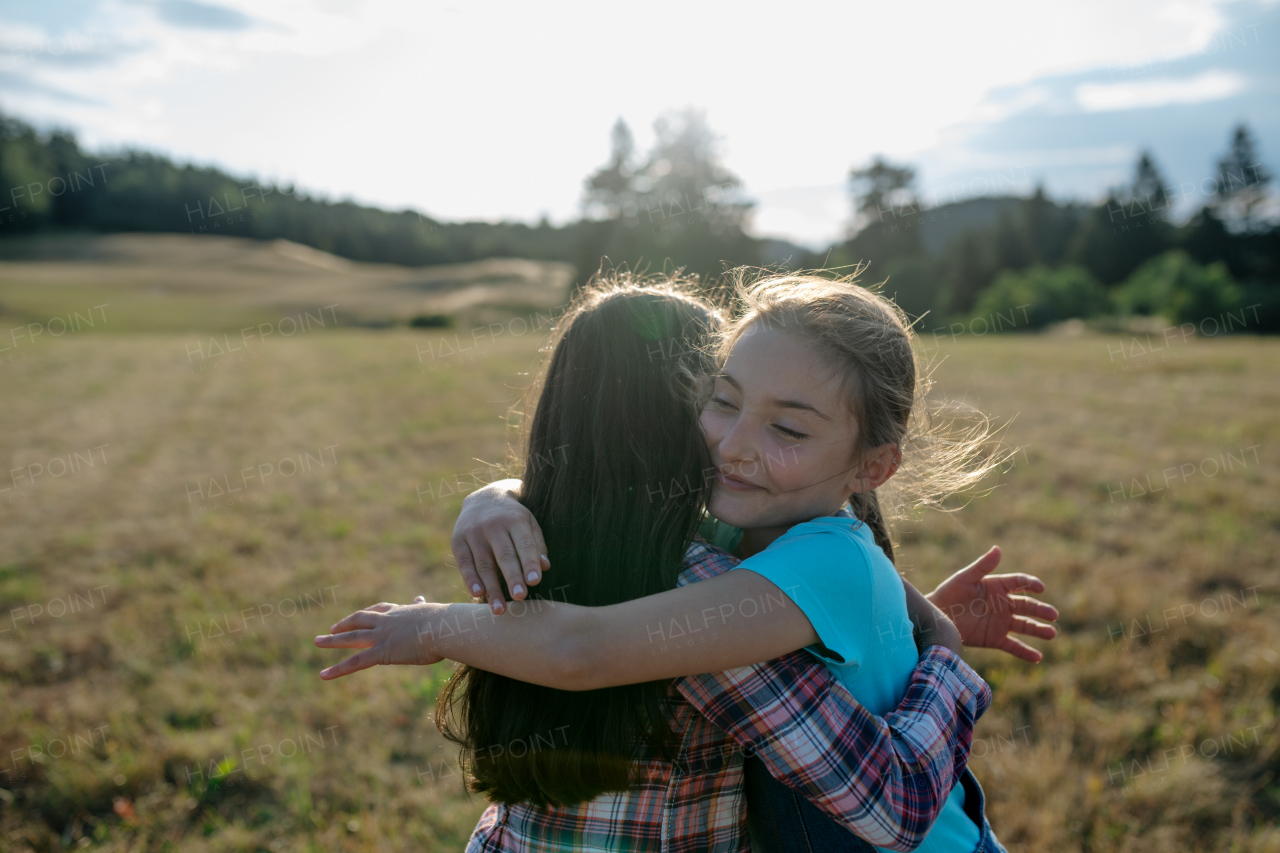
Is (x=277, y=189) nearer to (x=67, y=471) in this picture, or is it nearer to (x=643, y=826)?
(x=67, y=471)

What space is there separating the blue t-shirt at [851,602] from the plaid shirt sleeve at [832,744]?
82mm

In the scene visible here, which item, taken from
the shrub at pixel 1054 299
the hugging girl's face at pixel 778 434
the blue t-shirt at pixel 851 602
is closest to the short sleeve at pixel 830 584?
the blue t-shirt at pixel 851 602

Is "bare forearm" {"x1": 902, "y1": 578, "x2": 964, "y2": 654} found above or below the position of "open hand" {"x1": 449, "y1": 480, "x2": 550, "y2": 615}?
below

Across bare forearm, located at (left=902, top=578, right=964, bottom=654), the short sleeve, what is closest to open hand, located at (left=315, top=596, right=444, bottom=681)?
the short sleeve

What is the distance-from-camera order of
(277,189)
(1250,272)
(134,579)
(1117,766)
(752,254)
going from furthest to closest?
(277,189) < (1250,272) < (752,254) < (134,579) < (1117,766)

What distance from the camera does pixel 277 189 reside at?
3548 inches

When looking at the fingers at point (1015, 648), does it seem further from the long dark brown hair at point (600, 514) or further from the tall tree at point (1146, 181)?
the tall tree at point (1146, 181)

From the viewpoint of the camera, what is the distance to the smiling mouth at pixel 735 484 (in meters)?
1.68

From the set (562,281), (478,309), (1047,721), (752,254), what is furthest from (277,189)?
(1047,721)

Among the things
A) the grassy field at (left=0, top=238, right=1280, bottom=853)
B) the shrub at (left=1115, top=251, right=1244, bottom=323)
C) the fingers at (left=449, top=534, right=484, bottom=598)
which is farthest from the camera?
the shrub at (left=1115, top=251, right=1244, bottom=323)

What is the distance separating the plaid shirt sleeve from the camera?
4.48ft

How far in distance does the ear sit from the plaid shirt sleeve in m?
0.54

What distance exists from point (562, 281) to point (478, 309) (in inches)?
479

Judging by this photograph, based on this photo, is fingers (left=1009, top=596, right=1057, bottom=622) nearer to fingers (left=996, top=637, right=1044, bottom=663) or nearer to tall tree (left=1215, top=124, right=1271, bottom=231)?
fingers (left=996, top=637, right=1044, bottom=663)
